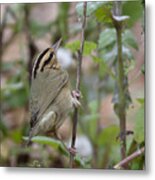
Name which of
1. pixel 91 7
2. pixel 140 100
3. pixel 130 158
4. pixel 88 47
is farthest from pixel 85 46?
pixel 130 158

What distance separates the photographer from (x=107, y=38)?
5.79 feet

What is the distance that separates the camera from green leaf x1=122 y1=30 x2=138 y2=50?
174 cm

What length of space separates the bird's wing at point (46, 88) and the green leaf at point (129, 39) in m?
0.19

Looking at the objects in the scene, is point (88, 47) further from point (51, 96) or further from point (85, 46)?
point (51, 96)

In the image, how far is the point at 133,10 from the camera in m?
1.73

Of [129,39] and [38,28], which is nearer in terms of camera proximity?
[129,39]

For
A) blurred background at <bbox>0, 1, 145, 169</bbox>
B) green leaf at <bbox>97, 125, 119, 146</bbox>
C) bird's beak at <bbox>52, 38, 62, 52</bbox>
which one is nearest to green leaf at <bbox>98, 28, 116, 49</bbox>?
blurred background at <bbox>0, 1, 145, 169</bbox>

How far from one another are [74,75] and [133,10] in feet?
0.79

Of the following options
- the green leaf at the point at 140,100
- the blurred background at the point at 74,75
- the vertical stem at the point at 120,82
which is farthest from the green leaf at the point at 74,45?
the green leaf at the point at 140,100

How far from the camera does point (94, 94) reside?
182 cm

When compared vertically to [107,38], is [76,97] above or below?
below

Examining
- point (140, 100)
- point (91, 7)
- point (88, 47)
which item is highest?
point (91, 7)

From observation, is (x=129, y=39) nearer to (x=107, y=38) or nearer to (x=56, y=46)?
(x=107, y=38)

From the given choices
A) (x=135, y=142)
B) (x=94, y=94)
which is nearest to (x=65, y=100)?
(x=94, y=94)
